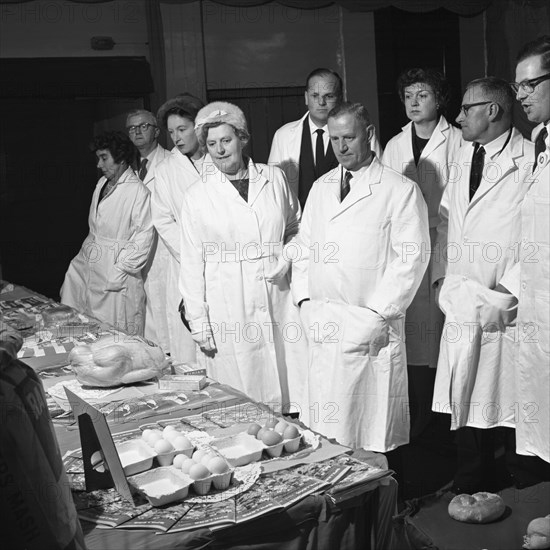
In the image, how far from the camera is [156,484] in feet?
6.07

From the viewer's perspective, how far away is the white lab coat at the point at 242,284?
3.97 metres

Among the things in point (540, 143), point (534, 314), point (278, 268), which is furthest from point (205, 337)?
point (540, 143)

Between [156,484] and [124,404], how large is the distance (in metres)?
0.65

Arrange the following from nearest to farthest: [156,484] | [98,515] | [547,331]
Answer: [98,515], [156,484], [547,331]

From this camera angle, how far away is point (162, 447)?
1.99 m

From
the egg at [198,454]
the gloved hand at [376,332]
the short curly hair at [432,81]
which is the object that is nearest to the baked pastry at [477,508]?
the gloved hand at [376,332]

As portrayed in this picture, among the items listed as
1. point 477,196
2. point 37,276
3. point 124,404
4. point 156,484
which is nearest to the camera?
point 156,484

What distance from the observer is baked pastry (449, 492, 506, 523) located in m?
2.84

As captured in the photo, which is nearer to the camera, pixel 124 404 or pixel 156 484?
pixel 156 484

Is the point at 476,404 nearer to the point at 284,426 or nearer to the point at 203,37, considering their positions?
the point at 284,426

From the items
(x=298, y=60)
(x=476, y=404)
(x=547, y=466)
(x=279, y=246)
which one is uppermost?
(x=298, y=60)

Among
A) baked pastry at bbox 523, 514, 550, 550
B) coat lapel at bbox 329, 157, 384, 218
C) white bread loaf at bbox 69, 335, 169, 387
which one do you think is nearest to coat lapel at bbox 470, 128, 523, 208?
coat lapel at bbox 329, 157, 384, 218

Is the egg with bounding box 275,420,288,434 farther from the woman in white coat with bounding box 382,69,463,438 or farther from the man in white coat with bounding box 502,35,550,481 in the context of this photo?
the woman in white coat with bounding box 382,69,463,438

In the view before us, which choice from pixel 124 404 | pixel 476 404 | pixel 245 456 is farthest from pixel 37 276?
pixel 245 456
